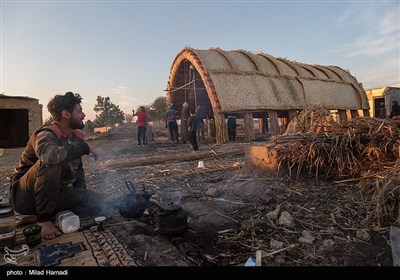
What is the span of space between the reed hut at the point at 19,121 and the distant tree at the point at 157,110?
37.5 m

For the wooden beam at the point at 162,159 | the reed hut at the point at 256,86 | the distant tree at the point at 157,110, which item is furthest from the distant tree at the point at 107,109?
the wooden beam at the point at 162,159

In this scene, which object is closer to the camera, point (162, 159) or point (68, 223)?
point (68, 223)

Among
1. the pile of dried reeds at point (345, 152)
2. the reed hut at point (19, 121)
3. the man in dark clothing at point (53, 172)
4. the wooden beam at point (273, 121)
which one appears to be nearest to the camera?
the man in dark clothing at point (53, 172)

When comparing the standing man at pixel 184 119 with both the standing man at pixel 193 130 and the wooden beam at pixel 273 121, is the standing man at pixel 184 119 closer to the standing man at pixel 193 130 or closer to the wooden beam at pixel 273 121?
the standing man at pixel 193 130

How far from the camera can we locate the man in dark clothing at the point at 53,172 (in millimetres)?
2764

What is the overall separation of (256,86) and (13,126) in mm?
10395

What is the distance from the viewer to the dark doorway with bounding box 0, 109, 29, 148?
31.4ft

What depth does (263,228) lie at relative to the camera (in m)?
2.80

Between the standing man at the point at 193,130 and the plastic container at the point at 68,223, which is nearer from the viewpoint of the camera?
the plastic container at the point at 68,223

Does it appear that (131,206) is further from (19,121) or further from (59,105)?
(19,121)

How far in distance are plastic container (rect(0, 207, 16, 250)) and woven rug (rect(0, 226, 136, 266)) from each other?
0.25ft

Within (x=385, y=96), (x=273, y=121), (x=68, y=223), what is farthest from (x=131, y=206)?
(x=385, y=96)

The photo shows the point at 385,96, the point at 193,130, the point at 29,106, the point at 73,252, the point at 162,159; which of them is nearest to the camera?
the point at 73,252
